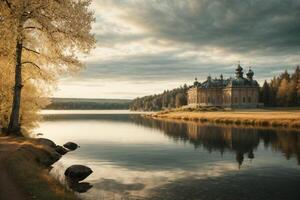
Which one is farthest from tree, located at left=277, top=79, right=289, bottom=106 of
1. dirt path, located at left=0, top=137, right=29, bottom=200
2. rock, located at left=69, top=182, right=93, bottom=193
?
dirt path, located at left=0, top=137, right=29, bottom=200

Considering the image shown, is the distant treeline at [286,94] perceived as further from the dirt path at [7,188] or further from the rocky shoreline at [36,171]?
the dirt path at [7,188]

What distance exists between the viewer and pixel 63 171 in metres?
30.3

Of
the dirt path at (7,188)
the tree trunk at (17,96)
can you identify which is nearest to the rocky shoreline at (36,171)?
the dirt path at (7,188)

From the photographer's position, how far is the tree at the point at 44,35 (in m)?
31.9

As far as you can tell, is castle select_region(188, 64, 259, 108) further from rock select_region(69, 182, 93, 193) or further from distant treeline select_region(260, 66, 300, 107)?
rock select_region(69, 182, 93, 193)

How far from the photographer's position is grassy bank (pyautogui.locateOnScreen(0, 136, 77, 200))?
18797 mm

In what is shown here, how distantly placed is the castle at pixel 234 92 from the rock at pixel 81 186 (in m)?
162

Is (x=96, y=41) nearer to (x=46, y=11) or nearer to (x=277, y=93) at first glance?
(x=46, y=11)

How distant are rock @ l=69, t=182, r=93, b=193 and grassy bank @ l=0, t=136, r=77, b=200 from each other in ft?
6.18

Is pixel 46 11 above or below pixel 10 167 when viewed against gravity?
above

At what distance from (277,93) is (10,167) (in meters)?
162

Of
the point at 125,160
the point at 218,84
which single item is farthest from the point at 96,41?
the point at 218,84

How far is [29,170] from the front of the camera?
2366cm

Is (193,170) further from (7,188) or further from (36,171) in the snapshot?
(7,188)
